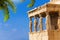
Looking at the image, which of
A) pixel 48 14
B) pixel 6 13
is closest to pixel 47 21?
pixel 48 14

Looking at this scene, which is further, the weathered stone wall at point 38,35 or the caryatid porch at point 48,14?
the weathered stone wall at point 38,35

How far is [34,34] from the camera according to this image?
2291 inches

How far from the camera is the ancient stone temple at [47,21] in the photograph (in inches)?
2106

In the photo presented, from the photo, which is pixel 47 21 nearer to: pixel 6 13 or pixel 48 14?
pixel 48 14

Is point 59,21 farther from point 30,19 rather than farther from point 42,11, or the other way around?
point 30,19

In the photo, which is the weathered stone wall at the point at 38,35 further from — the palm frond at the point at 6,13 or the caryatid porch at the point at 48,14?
the palm frond at the point at 6,13

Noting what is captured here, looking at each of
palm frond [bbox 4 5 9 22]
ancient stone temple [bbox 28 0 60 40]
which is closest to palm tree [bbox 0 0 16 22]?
palm frond [bbox 4 5 9 22]

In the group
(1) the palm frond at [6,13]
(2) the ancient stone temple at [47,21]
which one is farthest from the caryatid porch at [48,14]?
(1) the palm frond at [6,13]

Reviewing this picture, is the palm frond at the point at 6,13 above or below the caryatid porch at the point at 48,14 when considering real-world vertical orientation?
below

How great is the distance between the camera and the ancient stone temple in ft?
176

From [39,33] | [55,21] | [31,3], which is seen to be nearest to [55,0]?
[55,21]

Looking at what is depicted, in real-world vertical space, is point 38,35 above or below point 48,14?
below

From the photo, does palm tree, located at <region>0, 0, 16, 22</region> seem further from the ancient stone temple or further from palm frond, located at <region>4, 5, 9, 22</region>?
the ancient stone temple

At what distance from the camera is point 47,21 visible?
176ft
